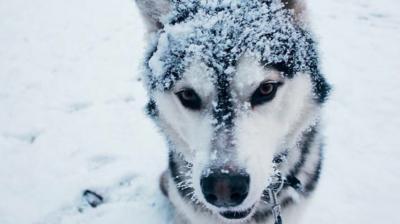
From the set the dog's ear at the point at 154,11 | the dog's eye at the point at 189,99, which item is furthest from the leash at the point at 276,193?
the dog's ear at the point at 154,11

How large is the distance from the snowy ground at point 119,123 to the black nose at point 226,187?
0.85m

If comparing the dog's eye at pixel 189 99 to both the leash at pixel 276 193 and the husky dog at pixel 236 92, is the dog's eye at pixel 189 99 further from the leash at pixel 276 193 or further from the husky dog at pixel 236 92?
the leash at pixel 276 193

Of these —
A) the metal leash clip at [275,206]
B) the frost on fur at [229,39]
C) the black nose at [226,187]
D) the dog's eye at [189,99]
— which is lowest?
the metal leash clip at [275,206]

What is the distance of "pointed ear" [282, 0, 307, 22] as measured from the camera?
1857 millimetres

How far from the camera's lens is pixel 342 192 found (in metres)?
2.70

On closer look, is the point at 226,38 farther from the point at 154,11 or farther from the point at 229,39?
the point at 154,11

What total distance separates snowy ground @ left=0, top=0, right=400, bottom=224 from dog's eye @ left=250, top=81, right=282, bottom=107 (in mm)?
434

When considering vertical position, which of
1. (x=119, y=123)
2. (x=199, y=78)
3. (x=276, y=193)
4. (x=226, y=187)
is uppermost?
(x=199, y=78)

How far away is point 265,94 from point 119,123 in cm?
210

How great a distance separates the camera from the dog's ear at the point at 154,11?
194cm

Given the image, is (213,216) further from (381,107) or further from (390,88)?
(390,88)

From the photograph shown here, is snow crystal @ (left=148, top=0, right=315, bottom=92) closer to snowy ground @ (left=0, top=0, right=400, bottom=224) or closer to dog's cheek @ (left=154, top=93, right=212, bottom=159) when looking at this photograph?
dog's cheek @ (left=154, top=93, right=212, bottom=159)

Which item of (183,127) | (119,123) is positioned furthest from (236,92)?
(119,123)

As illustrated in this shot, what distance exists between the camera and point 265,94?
1.70m
